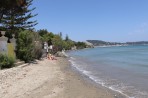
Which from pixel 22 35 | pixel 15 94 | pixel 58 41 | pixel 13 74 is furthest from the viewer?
pixel 58 41

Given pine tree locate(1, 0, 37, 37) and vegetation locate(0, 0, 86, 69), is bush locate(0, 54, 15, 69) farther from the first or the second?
pine tree locate(1, 0, 37, 37)

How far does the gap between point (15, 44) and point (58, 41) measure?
Result: 32974 mm

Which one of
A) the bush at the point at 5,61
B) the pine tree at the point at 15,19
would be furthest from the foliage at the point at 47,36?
the bush at the point at 5,61

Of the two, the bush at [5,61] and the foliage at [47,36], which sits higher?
the foliage at [47,36]

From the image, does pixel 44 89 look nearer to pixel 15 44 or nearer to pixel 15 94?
pixel 15 94

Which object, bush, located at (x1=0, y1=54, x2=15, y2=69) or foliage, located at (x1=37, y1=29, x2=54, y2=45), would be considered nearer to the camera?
bush, located at (x1=0, y1=54, x2=15, y2=69)

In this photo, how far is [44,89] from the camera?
14.1 m

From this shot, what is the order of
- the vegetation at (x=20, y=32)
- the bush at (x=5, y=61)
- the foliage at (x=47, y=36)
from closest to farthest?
the bush at (x=5, y=61), the vegetation at (x=20, y=32), the foliage at (x=47, y=36)

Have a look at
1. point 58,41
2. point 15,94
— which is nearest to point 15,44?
point 15,94

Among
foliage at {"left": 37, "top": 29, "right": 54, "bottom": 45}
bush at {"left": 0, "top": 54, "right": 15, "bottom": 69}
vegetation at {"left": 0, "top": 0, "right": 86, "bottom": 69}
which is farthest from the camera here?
foliage at {"left": 37, "top": 29, "right": 54, "bottom": 45}

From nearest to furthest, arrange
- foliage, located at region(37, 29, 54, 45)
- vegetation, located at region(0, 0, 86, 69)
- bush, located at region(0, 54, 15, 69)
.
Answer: bush, located at region(0, 54, 15, 69) → vegetation, located at region(0, 0, 86, 69) → foliage, located at region(37, 29, 54, 45)

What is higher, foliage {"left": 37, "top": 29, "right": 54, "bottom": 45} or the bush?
foliage {"left": 37, "top": 29, "right": 54, "bottom": 45}

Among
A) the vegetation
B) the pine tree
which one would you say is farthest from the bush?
the pine tree

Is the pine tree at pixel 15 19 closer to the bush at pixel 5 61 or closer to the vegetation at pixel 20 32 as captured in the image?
the vegetation at pixel 20 32
